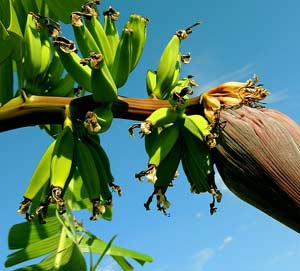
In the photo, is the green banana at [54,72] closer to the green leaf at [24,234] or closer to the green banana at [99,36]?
the green banana at [99,36]

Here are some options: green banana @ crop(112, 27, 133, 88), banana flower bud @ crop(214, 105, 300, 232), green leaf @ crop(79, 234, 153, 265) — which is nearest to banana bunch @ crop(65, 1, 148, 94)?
green banana @ crop(112, 27, 133, 88)

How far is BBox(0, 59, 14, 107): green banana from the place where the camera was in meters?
1.36

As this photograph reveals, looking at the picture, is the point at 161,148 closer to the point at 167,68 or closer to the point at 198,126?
the point at 198,126

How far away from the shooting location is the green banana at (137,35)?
4.07 feet

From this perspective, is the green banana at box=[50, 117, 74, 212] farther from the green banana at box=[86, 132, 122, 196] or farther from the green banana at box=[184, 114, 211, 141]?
the green banana at box=[184, 114, 211, 141]

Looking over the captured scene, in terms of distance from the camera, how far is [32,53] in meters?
1.24

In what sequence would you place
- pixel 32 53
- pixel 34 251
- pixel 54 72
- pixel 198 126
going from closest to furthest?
pixel 198 126 → pixel 32 53 → pixel 54 72 → pixel 34 251

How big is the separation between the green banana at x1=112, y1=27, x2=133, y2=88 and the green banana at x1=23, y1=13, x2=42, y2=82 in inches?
7.1

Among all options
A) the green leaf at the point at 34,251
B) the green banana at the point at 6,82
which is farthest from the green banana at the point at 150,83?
the green leaf at the point at 34,251

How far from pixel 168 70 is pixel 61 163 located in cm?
37

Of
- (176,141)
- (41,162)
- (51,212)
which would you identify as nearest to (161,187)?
(176,141)

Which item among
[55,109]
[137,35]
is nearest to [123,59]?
[137,35]

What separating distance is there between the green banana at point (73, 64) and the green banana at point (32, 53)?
0.12 m

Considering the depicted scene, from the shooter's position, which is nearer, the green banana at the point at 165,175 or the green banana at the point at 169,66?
the green banana at the point at 165,175
